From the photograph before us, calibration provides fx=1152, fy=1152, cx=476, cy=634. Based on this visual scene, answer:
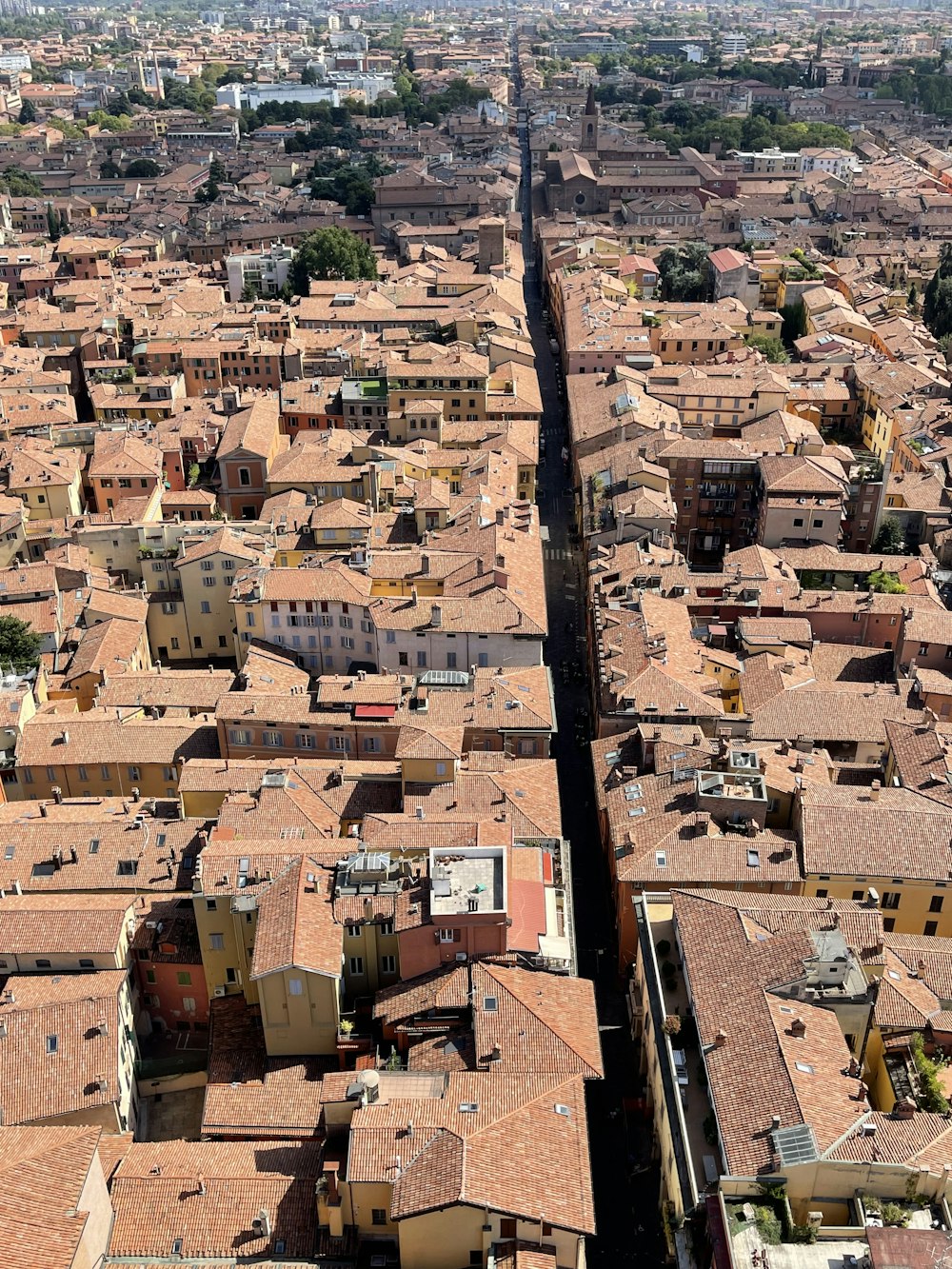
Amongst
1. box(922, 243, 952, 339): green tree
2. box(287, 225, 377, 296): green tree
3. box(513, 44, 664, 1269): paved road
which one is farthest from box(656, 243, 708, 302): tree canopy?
box(513, 44, 664, 1269): paved road

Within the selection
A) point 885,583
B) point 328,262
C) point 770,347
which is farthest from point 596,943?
point 328,262

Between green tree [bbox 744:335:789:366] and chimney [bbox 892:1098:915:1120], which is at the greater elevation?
green tree [bbox 744:335:789:366]

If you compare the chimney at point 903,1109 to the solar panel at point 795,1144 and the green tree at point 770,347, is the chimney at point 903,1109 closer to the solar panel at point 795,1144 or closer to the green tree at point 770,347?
the solar panel at point 795,1144

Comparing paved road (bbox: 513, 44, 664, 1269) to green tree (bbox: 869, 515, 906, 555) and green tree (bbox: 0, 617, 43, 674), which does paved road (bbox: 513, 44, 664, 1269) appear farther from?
green tree (bbox: 0, 617, 43, 674)

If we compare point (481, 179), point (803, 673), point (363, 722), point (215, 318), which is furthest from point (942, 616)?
point (481, 179)

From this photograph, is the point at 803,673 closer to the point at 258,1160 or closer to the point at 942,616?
the point at 942,616

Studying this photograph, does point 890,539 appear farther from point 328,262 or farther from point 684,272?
point 328,262
